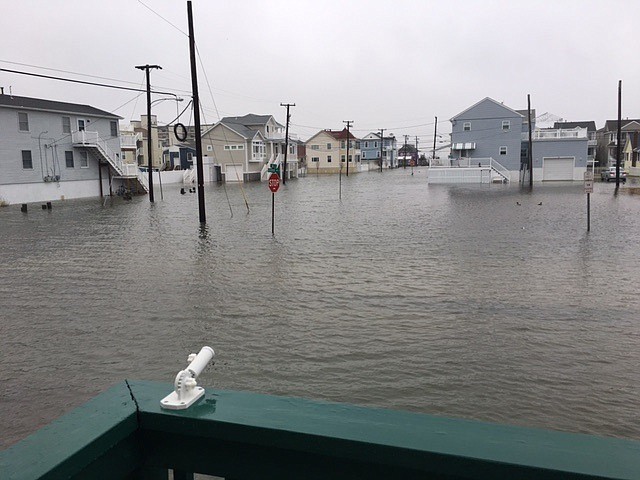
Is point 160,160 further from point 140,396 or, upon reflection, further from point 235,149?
point 140,396

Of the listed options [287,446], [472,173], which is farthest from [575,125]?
[287,446]

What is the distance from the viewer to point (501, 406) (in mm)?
6246

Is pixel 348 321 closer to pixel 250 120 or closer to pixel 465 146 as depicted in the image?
pixel 465 146

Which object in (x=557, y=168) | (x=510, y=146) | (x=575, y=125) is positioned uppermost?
(x=575, y=125)

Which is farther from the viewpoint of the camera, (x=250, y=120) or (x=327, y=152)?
(x=327, y=152)

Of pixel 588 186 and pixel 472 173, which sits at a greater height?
pixel 472 173

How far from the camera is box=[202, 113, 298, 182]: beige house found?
7194 centimetres

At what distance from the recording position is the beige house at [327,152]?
104062mm

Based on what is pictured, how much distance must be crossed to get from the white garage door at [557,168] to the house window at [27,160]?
175 ft

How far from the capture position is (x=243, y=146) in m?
71.9

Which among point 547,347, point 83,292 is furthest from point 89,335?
point 547,347

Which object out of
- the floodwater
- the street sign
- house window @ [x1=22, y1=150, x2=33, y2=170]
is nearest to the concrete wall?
house window @ [x1=22, y1=150, x2=33, y2=170]

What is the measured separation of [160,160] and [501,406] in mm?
89407

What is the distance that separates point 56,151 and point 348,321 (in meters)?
41.1
